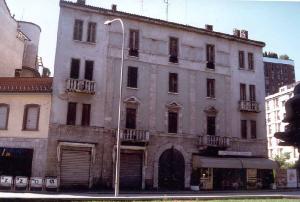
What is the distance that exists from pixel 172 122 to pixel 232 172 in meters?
7.51

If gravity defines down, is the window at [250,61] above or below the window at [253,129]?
above

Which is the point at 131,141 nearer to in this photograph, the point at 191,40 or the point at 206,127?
the point at 206,127

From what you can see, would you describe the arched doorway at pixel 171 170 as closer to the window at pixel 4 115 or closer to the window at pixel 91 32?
the window at pixel 91 32

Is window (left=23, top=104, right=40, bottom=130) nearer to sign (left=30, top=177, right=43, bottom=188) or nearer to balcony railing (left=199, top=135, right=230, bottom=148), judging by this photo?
sign (left=30, top=177, right=43, bottom=188)

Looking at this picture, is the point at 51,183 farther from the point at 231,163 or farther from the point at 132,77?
the point at 231,163

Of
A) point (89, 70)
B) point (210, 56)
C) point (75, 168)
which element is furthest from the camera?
point (210, 56)

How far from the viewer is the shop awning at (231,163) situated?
96.9 ft

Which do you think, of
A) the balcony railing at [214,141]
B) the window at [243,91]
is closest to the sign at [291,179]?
the window at [243,91]

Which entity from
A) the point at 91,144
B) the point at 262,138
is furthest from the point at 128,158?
the point at 262,138

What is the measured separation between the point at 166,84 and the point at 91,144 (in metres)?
8.72

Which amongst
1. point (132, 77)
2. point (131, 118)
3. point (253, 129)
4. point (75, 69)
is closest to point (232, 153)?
point (253, 129)

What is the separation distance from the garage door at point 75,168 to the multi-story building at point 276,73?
59.4m

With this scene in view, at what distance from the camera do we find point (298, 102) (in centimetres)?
380

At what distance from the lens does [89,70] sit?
28750 mm
